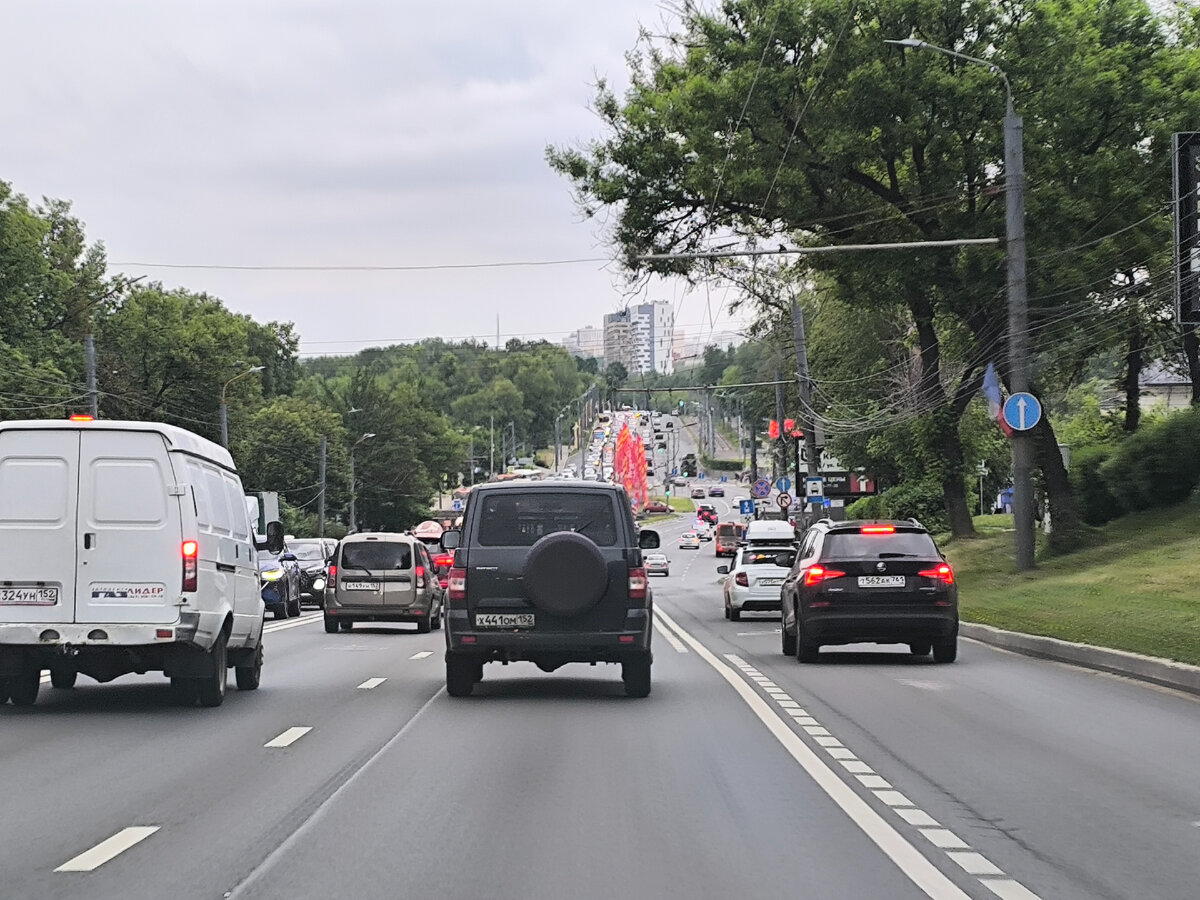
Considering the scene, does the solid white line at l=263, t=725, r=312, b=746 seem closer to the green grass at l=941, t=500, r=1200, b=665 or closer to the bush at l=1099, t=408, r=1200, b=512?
the green grass at l=941, t=500, r=1200, b=665

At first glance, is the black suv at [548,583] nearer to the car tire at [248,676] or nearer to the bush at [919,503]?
the car tire at [248,676]

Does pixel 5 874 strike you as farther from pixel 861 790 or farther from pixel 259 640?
pixel 259 640

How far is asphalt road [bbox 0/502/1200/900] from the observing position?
7500mm

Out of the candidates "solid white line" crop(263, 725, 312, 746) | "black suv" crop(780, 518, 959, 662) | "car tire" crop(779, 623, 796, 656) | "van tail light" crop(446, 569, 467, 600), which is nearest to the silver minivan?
"car tire" crop(779, 623, 796, 656)

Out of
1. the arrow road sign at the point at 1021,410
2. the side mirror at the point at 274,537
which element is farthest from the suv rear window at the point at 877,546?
the arrow road sign at the point at 1021,410

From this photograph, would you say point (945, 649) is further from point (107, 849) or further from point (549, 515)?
point (107, 849)

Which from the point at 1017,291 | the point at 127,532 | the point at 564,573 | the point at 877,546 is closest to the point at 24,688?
the point at 127,532

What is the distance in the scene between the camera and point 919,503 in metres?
63.1

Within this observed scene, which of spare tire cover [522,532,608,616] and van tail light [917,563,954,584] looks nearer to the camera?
spare tire cover [522,532,608,616]

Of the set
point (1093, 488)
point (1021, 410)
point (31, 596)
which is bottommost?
point (31, 596)

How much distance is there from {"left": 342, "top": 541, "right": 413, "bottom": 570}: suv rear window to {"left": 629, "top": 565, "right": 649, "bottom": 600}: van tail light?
1529 centimetres

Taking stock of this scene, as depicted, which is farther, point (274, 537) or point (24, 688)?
point (274, 537)

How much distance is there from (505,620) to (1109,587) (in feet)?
58.4

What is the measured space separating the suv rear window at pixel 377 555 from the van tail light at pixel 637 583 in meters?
15.3
